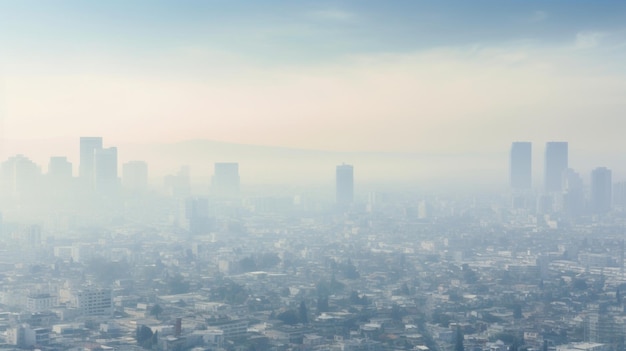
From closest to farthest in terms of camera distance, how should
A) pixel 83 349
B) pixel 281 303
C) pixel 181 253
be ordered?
pixel 83 349 < pixel 281 303 < pixel 181 253

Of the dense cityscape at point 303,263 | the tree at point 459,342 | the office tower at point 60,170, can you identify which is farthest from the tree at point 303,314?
the office tower at point 60,170

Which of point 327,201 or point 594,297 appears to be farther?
point 327,201

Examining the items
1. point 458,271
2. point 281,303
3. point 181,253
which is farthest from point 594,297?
point 181,253

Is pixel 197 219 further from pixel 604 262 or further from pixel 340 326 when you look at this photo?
pixel 340 326

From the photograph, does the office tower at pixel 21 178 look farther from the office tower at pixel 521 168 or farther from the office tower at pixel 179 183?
the office tower at pixel 521 168

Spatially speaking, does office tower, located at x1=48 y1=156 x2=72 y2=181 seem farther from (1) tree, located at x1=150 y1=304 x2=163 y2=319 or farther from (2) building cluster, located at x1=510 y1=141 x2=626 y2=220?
(1) tree, located at x1=150 y1=304 x2=163 y2=319

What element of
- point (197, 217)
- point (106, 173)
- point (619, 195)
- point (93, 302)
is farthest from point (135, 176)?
point (93, 302)
